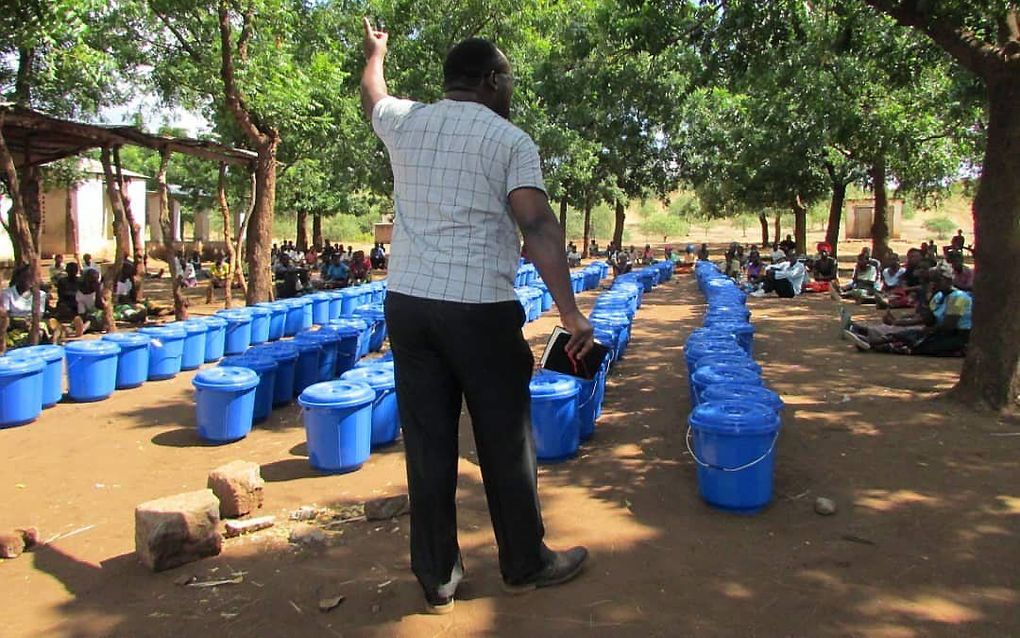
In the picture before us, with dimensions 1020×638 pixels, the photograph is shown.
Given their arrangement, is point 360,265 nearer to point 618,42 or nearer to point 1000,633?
point 618,42

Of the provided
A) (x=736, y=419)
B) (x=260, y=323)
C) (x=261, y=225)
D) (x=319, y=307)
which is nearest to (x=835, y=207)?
(x=319, y=307)

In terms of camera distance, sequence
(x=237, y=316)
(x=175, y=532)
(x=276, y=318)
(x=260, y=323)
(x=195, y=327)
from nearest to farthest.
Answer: (x=175, y=532) → (x=195, y=327) → (x=237, y=316) → (x=260, y=323) → (x=276, y=318)

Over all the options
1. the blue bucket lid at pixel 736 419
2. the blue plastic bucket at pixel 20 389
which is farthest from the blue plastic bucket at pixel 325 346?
the blue bucket lid at pixel 736 419

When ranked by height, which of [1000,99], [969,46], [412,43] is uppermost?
[412,43]

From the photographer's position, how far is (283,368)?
6.52 m

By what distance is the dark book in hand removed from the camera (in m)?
2.71

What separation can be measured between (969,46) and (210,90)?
10536 millimetres

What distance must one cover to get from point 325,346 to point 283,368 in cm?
70

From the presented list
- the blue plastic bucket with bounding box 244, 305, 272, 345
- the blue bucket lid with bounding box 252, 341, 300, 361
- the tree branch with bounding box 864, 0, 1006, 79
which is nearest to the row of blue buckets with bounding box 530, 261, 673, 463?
the blue bucket lid with bounding box 252, 341, 300, 361

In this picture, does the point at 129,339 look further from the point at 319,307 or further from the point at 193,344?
the point at 319,307

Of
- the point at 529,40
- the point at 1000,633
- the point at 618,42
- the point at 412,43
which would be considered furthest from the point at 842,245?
the point at 1000,633

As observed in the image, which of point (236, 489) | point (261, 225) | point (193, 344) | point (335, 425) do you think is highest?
point (261, 225)

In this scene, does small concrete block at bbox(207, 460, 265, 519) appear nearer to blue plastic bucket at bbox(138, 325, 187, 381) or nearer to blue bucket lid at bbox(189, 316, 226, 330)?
blue plastic bucket at bbox(138, 325, 187, 381)

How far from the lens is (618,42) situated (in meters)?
8.95
